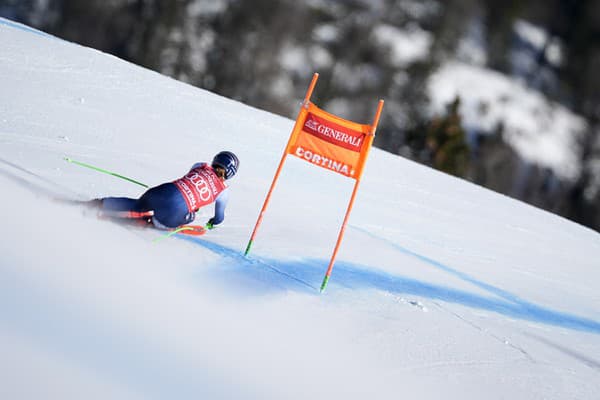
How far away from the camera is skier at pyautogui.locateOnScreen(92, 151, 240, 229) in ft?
14.7

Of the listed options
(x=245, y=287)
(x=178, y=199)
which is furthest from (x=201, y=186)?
(x=245, y=287)

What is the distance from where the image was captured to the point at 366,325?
4086 millimetres

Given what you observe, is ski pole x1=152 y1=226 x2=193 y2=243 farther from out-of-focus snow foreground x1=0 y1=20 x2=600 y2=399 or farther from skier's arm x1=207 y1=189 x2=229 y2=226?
skier's arm x1=207 y1=189 x2=229 y2=226

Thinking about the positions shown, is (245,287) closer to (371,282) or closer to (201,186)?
(201,186)

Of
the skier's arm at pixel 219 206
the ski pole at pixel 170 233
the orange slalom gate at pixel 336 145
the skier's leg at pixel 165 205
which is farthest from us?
the skier's arm at pixel 219 206

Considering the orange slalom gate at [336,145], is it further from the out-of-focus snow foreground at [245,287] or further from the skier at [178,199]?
the out-of-focus snow foreground at [245,287]

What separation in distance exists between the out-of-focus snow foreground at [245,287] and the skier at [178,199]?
0.21m

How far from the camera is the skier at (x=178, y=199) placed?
4.48m

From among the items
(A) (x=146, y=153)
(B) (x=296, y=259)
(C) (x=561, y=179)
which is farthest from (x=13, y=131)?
(C) (x=561, y=179)

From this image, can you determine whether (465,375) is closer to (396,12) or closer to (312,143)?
(312,143)

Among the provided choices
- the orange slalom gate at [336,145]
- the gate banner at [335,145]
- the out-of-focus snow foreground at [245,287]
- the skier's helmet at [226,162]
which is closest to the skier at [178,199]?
the skier's helmet at [226,162]

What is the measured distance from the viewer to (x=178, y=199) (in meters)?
4.68

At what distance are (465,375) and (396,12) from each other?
1892 inches

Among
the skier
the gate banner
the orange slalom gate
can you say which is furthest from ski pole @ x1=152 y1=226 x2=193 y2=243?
the gate banner
